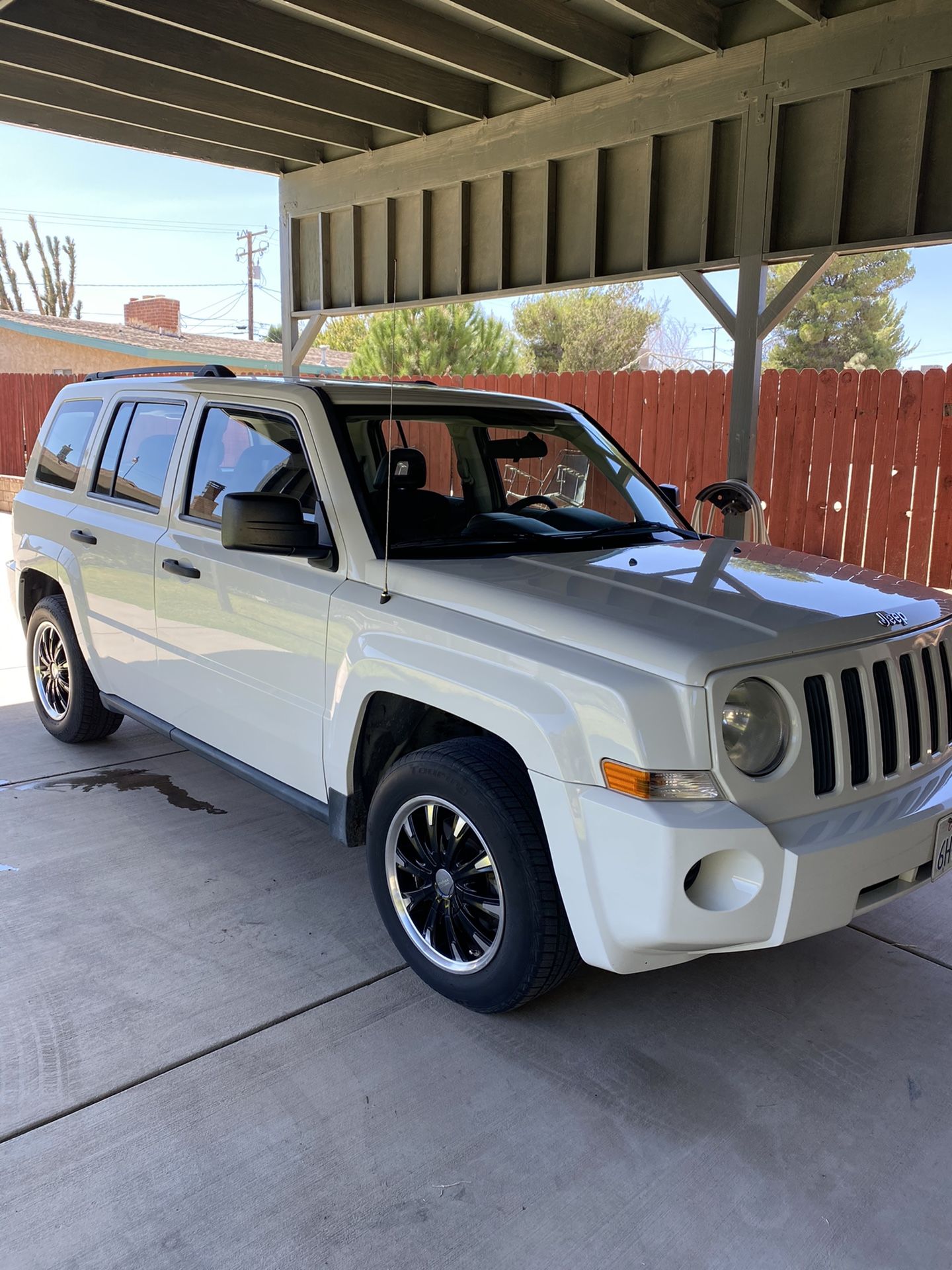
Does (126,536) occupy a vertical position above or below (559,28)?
below

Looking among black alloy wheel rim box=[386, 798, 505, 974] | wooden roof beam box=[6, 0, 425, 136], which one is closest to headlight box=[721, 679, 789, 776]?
black alloy wheel rim box=[386, 798, 505, 974]

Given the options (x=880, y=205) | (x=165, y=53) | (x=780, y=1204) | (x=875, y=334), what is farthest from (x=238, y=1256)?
(x=875, y=334)

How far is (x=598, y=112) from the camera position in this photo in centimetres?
818

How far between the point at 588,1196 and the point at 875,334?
42140 mm

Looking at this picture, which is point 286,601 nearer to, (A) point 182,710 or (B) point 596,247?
(A) point 182,710

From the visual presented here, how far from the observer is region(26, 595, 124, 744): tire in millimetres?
5348

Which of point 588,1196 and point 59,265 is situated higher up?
point 59,265

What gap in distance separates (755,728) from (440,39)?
6.95 meters

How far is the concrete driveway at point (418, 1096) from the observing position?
7.65ft

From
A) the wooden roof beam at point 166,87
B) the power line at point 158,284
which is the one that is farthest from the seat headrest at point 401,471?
the power line at point 158,284

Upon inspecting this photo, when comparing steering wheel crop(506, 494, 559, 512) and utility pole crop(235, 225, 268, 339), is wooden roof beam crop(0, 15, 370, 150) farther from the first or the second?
utility pole crop(235, 225, 268, 339)

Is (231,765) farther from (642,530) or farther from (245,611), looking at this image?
(642,530)

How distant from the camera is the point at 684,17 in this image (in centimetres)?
682

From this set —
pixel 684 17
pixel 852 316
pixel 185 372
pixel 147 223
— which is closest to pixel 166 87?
pixel 684 17
